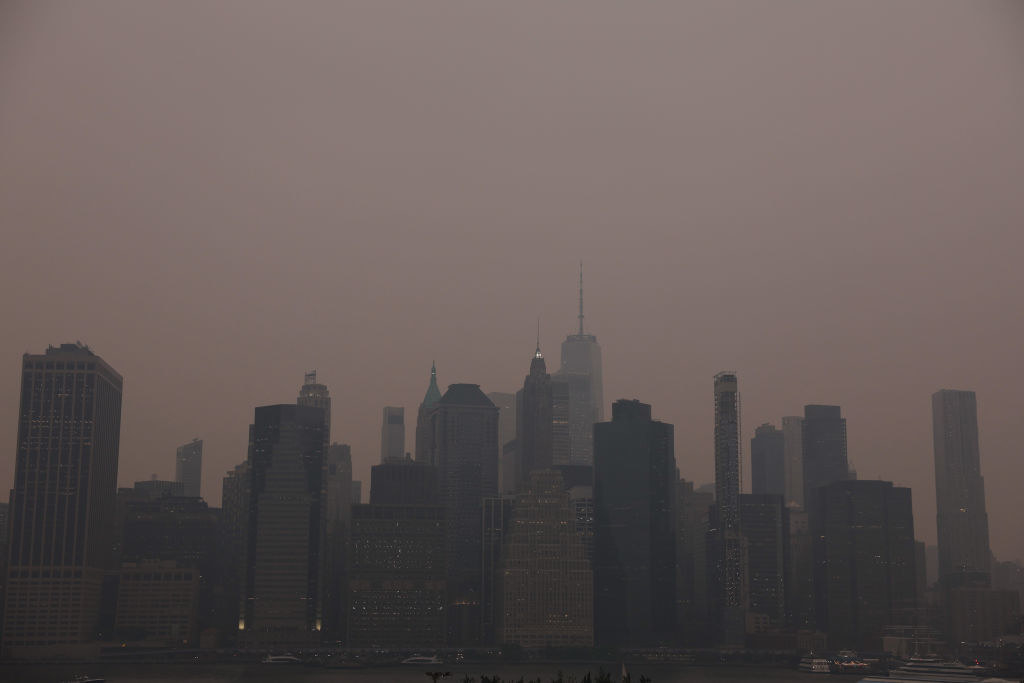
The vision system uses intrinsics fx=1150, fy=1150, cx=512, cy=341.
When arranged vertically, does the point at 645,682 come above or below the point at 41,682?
above

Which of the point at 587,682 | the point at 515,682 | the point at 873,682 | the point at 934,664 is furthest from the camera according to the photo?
the point at 515,682

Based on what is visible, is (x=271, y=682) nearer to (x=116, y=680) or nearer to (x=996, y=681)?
(x=116, y=680)

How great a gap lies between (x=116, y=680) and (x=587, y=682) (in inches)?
6432

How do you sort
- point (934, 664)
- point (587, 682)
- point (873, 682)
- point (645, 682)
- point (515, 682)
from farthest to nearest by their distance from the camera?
point (515, 682), point (934, 664), point (873, 682), point (645, 682), point (587, 682)

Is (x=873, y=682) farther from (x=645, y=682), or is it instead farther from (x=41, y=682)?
(x=41, y=682)

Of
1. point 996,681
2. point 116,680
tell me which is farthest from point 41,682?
point 996,681

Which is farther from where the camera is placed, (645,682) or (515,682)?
(515,682)

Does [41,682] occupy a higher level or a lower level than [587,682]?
lower

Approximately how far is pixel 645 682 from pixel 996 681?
38.5 m

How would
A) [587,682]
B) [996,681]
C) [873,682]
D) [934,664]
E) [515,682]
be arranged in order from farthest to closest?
[515,682]
[934,664]
[996,681]
[873,682]
[587,682]

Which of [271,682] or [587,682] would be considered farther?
[271,682]

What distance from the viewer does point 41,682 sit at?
197 metres

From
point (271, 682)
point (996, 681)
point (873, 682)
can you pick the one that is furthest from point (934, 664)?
point (271, 682)

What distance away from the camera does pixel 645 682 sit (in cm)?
7344
